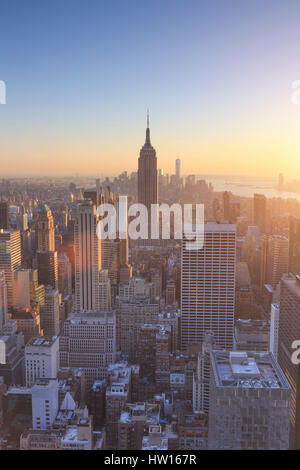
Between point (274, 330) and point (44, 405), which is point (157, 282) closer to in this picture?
point (274, 330)

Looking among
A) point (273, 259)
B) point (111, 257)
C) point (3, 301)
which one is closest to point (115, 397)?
point (3, 301)

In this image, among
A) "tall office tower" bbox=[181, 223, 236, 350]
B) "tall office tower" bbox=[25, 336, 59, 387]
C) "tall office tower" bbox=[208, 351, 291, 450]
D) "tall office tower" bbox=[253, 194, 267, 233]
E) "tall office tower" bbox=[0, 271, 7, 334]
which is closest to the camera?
"tall office tower" bbox=[208, 351, 291, 450]

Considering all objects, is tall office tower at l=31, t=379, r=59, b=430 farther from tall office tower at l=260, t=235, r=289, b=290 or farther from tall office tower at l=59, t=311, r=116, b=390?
tall office tower at l=260, t=235, r=289, b=290

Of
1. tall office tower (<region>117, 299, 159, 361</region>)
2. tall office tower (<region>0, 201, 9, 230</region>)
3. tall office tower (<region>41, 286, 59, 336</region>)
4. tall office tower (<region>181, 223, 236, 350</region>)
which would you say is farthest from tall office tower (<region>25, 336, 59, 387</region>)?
tall office tower (<region>181, 223, 236, 350</region>)

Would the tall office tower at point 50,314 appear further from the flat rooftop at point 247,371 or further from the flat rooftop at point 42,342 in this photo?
Result: the flat rooftop at point 247,371

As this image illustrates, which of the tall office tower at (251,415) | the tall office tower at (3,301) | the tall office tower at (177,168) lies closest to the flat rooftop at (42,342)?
the tall office tower at (3,301)
